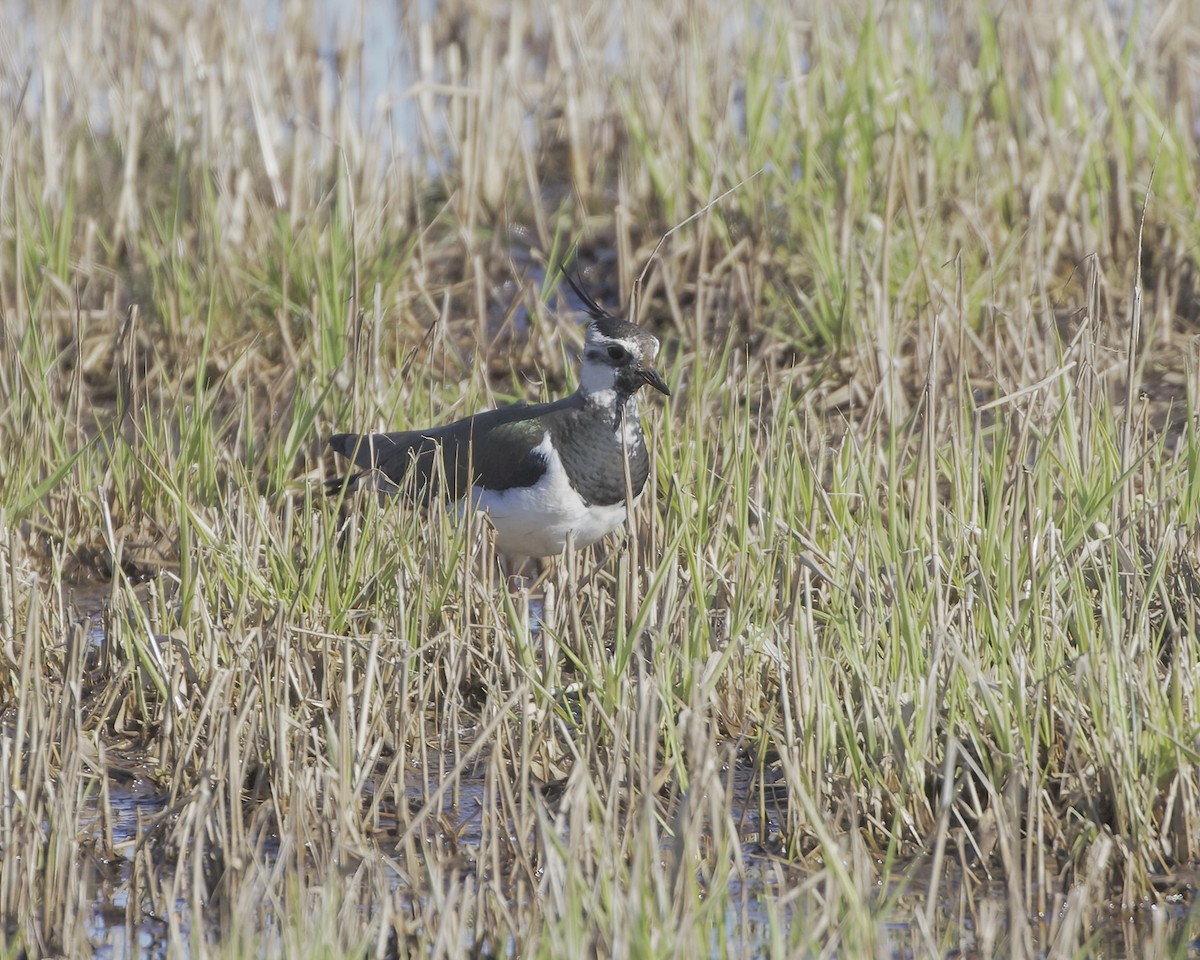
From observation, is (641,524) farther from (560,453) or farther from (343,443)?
(343,443)

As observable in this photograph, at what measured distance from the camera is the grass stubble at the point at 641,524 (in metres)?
3.07

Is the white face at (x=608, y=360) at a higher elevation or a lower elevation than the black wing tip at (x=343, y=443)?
higher

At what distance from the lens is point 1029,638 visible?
3.55 m

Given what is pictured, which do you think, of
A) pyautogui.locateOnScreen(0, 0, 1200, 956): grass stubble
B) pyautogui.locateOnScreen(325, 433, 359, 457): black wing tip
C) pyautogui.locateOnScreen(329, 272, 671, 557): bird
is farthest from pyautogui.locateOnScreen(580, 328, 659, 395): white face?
pyautogui.locateOnScreen(325, 433, 359, 457): black wing tip

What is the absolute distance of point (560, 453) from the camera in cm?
468

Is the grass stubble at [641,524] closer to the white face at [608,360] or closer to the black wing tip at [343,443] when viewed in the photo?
the black wing tip at [343,443]

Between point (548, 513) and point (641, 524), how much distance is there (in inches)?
21.2

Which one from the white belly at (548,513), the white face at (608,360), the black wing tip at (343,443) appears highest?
the white face at (608,360)

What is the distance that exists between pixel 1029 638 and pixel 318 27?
7039mm

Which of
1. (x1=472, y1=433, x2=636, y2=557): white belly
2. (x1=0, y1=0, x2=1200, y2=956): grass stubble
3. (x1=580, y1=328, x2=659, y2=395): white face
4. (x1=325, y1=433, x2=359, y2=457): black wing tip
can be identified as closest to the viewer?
(x1=0, y1=0, x2=1200, y2=956): grass stubble

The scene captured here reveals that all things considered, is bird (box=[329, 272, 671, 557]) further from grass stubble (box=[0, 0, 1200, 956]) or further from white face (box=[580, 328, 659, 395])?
grass stubble (box=[0, 0, 1200, 956])

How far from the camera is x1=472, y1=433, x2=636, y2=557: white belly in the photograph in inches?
183

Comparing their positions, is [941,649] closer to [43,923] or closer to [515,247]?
[43,923]

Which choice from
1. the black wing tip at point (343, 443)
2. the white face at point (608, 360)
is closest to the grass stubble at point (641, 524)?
the black wing tip at point (343, 443)
